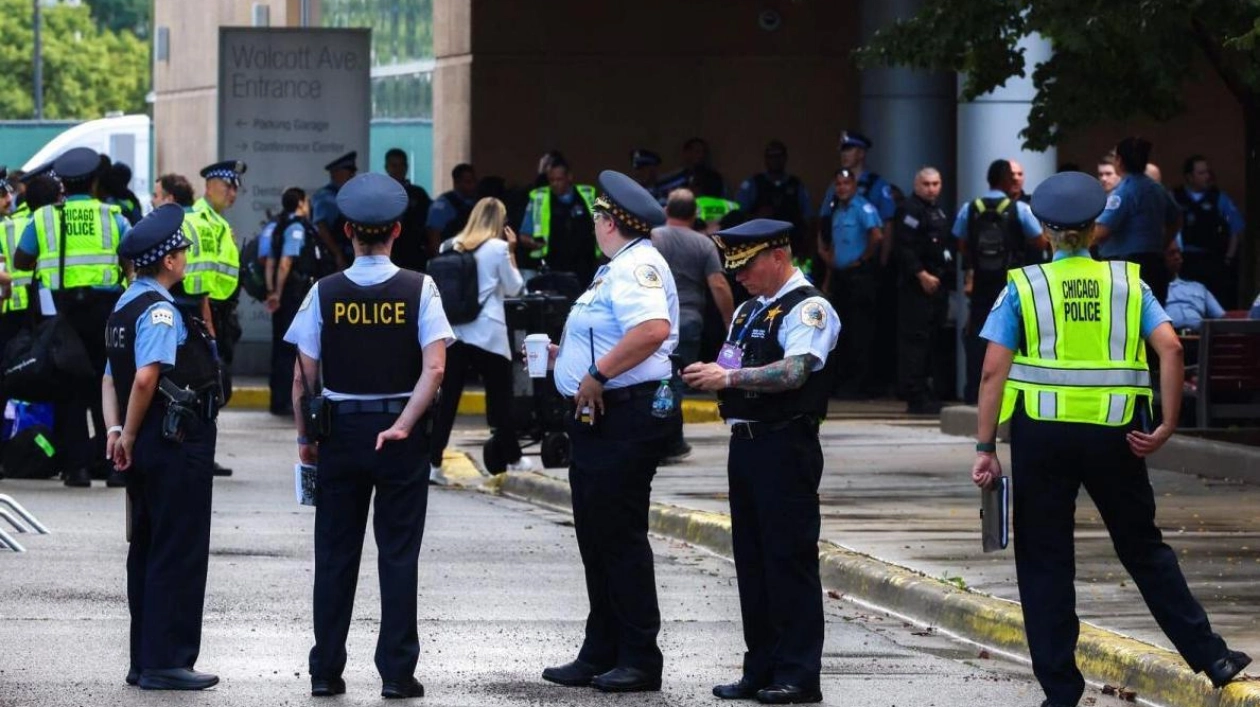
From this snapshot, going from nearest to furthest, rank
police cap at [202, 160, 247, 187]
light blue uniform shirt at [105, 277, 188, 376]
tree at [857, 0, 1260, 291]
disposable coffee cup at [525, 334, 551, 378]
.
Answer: light blue uniform shirt at [105, 277, 188, 376]
disposable coffee cup at [525, 334, 551, 378]
tree at [857, 0, 1260, 291]
police cap at [202, 160, 247, 187]

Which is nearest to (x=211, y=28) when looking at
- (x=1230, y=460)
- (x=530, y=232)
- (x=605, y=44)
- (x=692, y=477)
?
(x=605, y=44)

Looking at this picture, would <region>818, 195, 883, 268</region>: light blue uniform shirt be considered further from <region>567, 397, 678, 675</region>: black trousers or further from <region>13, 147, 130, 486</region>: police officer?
<region>567, 397, 678, 675</region>: black trousers

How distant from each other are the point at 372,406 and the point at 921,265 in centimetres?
1182

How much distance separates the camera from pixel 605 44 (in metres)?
25.5

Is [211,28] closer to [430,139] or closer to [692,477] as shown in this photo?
[430,139]

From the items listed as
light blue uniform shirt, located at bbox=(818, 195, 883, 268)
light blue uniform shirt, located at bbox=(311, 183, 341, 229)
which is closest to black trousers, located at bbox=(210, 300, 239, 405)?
light blue uniform shirt, located at bbox=(311, 183, 341, 229)

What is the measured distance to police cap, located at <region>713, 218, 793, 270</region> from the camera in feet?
29.4

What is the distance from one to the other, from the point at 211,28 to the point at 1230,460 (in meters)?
18.3

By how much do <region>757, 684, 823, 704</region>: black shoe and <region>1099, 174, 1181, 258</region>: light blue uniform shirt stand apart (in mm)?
8849

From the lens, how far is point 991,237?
19.6m

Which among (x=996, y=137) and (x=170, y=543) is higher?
(x=996, y=137)

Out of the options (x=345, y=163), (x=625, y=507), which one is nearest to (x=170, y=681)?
(x=625, y=507)

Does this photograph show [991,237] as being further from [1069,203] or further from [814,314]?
[1069,203]

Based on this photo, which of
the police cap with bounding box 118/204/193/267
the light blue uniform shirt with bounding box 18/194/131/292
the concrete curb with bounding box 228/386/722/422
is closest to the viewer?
the police cap with bounding box 118/204/193/267
